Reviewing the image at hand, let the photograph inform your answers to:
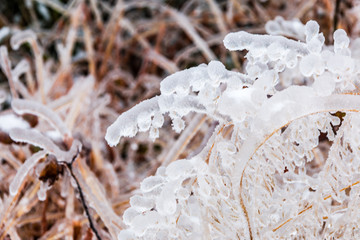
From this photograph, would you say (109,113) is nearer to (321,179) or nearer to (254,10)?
(254,10)

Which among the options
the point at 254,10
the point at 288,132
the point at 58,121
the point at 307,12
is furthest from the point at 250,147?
the point at 254,10

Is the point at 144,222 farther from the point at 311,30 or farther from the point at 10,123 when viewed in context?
the point at 10,123

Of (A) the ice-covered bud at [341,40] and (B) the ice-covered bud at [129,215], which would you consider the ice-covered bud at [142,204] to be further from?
(A) the ice-covered bud at [341,40]

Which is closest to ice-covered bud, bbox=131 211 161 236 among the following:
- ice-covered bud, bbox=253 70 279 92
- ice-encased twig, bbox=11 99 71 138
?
ice-covered bud, bbox=253 70 279 92

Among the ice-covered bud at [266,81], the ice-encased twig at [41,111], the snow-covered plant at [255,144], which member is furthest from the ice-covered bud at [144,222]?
the ice-encased twig at [41,111]

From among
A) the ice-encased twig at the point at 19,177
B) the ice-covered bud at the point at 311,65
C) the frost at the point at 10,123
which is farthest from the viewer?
the frost at the point at 10,123

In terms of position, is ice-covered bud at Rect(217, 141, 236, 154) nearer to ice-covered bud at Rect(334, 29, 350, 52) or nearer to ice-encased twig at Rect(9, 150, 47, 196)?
ice-covered bud at Rect(334, 29, 350, 52)

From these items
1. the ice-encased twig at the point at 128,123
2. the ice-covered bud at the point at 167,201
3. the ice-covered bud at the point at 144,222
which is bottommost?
the ice-covered bud at the point at 144,222
